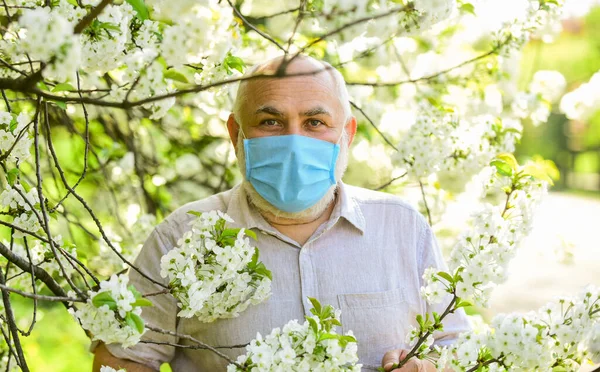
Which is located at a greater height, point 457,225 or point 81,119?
point 81,119

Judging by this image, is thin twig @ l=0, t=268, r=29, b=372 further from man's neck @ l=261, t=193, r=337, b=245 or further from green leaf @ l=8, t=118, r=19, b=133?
man's neck @ l=261, t=193, r=337, b=245

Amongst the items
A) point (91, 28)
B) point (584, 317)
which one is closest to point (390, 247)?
point (584, 317)

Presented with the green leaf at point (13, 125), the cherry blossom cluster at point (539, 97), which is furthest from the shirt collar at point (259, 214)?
the cherry blossom cluster at point (539, 97)

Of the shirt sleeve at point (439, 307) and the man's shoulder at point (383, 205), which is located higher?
the man's shoulder at point (383, 205)

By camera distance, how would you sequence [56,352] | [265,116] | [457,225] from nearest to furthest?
[265,116] < [457,225] < [56,352]

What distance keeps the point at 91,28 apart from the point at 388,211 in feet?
4.33

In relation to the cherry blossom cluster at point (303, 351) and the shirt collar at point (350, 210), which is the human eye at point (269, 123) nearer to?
the shirt collar at point (350, 210)

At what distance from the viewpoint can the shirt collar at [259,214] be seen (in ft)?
8.48

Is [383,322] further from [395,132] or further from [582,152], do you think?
[582,152]

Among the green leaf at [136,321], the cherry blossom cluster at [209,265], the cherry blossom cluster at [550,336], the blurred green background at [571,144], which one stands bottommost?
the cherry blossom cluster at [550,336]

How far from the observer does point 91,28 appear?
6.07ft

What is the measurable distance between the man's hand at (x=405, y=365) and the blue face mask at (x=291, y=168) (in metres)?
0.55

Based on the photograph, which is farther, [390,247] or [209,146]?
[209,146]

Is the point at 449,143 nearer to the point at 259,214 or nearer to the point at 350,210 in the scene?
the point at 350,210
